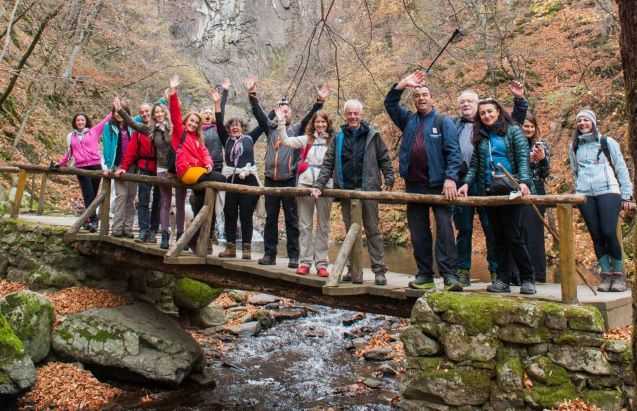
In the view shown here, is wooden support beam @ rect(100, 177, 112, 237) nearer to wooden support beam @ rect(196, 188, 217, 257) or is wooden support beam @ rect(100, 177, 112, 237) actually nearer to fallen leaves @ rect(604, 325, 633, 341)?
wooden support beam @ rect(196, 188, 217, 257)

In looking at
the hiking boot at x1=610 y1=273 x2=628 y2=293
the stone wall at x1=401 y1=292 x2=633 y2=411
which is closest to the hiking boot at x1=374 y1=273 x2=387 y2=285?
the stone wall at x1=401 y1=292 x2=633 y2=411

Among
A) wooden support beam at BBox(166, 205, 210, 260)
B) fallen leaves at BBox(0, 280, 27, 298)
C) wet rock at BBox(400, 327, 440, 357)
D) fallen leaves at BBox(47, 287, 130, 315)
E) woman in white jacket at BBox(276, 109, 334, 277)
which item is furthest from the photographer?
fallen leaves at BBox(0, 280, 27, 298)

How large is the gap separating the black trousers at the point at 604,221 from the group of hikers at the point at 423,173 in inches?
0.4

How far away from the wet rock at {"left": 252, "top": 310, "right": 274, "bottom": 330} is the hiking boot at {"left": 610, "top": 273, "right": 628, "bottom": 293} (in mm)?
7305

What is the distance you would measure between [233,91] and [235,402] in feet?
116

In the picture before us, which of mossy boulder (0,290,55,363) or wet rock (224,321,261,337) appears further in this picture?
wet rock (224,321,261,337)

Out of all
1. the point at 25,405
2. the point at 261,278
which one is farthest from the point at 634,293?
the point at 25,405

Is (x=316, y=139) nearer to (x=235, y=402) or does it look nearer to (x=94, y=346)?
(x=235, y=402)

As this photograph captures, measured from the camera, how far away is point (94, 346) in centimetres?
771

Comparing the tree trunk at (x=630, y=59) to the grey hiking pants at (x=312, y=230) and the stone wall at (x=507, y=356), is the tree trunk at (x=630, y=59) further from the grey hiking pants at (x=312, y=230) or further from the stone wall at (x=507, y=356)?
the grey hiking pants at (x=312, y=230)

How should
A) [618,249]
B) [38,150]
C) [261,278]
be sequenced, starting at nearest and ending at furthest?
1. [618,249]
2. [261,278]
3. [38,150]

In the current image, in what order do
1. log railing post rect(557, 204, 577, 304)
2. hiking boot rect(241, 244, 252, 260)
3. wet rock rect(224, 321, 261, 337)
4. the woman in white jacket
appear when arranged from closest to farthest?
log railing post rect(557, 204, 577, 304)
the woman in white jacket
hiking boot rect(241, 244, 252, 260)
wet rock rect(224, 321, 261, 337)

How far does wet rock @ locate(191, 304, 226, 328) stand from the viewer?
11.0 metres

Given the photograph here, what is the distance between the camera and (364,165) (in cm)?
566
